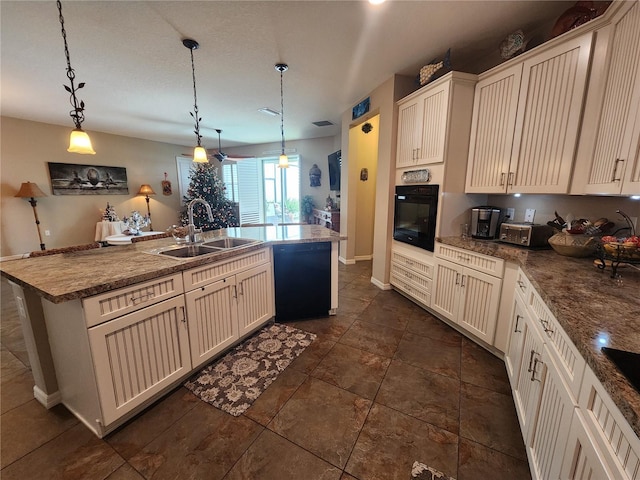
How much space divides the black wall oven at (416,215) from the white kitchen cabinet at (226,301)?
1667mm

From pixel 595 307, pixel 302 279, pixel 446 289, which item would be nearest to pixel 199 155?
pixel 302 279

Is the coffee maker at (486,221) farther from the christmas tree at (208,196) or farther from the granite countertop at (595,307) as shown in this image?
→ the christmas tree at (208,196)

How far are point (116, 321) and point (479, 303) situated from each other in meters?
2.64

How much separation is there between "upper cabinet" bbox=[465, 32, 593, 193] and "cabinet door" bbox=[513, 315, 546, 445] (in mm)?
1158

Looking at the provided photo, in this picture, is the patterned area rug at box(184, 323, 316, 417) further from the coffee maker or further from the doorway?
the doorway

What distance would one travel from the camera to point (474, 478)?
4.11 ft

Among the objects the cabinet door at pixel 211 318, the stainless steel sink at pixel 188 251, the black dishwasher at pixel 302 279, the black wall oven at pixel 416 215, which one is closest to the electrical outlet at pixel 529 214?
the black wall oven at pixel 416 215

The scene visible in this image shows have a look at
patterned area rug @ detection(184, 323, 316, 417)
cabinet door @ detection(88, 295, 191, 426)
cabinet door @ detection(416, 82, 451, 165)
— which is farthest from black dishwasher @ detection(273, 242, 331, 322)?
cabinet door @ detection(416, 82, 451, 165)

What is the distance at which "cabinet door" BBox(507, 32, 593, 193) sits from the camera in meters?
1.73

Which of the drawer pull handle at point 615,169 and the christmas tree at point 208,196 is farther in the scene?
the christmas tree at point 208,196

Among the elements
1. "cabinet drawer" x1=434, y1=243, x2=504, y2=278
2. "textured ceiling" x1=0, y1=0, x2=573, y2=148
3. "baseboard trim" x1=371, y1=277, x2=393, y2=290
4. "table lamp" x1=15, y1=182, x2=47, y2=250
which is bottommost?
"baseboard trim" x1=371, y1=277, x2=393, y2=290

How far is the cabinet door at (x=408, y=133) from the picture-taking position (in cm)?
282

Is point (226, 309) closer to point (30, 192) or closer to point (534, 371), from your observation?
point (534, 371)

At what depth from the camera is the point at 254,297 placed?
7.90 ft
